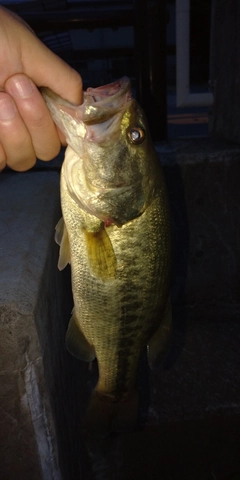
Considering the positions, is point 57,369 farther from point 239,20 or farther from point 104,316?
point 239,20

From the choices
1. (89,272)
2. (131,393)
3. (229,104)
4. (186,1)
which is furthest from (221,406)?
(186,1)

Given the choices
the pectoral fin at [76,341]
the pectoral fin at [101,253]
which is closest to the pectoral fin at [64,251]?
the pectoral fin at [101,253]

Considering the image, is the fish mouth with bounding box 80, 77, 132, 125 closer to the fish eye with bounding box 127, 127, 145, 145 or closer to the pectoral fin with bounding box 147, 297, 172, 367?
the fish eye with bounding box 127, 127, 145, 145

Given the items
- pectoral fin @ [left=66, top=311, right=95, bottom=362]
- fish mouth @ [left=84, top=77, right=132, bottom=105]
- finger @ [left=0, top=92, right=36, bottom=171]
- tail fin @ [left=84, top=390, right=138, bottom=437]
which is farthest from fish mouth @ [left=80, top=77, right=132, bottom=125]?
tail fin @ [left=84, top=390, right=138, bottom=437]

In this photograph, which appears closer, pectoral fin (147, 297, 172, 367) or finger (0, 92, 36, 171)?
finger (0, 92, 36, 171)

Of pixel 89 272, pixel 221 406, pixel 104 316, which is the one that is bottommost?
pixel 221 406

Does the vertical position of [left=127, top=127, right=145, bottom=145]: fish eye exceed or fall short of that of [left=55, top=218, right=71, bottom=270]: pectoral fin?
it exceeds it

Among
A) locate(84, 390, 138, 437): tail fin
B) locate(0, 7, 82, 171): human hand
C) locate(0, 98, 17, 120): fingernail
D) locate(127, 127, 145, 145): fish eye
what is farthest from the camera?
locate(84, 390, 138, 437): tail fin

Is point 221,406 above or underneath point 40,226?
underneath
